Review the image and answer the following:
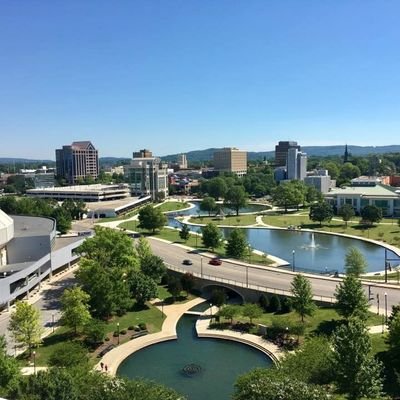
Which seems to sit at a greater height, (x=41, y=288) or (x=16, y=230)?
(x=16, y=230)

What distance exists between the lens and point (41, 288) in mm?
55688

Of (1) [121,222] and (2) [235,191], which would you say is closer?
(1) [121,222]

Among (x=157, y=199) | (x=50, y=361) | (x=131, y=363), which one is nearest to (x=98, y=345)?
(x=131, y=363)

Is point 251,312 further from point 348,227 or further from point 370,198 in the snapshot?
point 370,198

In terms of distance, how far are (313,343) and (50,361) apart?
1888 cm

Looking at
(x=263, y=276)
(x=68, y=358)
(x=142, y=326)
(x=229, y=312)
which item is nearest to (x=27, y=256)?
(x=142, y=326)

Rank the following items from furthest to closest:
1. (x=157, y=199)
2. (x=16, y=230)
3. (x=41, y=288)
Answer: (x=157, y=199) → (x=16, y=230) → (x=41, y=288)

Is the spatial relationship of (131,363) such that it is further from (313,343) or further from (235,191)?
(235,191)

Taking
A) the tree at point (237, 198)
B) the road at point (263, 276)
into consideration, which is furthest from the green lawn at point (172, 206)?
the road at point (263, 276)

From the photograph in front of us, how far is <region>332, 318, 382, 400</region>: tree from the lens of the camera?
2692 cm

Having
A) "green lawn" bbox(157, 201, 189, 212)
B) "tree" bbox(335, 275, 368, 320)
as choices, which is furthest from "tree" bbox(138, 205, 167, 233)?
"tree" bbox(335, 275, 368, 320)

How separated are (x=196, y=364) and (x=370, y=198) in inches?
3600

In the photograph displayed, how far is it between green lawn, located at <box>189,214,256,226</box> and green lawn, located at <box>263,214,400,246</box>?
13.3 feet

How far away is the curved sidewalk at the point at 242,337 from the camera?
1500 inches
